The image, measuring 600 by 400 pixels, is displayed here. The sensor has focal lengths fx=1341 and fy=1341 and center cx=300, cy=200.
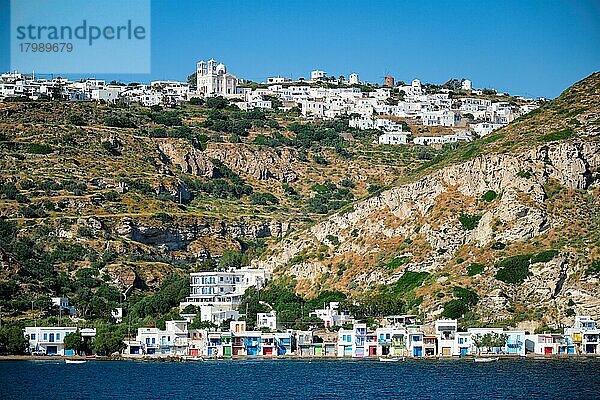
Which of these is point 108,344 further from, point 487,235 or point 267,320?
point 487,235

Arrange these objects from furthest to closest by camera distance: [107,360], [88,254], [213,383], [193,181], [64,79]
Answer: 1. [64,79]
2. [193,181]
3. [88,254]
4. [107,360]
5. [213,383]

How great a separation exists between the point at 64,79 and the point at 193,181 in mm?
58113

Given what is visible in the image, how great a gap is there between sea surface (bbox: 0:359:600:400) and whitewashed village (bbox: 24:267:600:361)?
73.5 inches

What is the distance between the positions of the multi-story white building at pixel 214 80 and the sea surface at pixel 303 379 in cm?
8309

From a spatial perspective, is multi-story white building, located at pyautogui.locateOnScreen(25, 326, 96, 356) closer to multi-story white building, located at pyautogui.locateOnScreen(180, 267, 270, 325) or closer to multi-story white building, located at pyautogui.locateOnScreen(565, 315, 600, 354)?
multi-story white building, located at pyautogui.locateOnScreen(180, 267, 270, 325)

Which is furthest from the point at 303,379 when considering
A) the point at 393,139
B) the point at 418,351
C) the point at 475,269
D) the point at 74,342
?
the point at 393,139

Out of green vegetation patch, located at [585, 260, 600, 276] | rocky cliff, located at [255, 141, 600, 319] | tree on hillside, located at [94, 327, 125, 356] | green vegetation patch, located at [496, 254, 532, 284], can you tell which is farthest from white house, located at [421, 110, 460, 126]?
tree on hillside, located at [94, 327, 125, 356]

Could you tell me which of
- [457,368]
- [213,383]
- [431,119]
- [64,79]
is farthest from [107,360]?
[64,79]

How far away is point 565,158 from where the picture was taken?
93.9m

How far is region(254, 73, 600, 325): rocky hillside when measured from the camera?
8344 centimetres

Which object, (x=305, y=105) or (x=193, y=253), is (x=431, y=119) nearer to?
(x=305, y=105)

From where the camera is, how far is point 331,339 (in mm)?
83812

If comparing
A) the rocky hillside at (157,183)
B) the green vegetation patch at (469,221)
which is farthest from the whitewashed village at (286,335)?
the green vegetation patch at (469,221)

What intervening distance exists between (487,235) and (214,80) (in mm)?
76396
